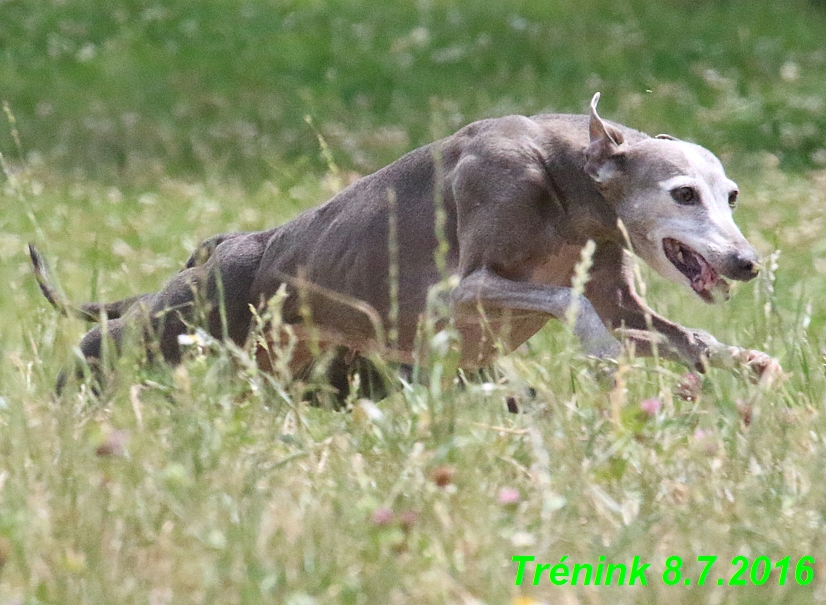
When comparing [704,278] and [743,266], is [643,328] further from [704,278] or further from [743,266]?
[743,266]

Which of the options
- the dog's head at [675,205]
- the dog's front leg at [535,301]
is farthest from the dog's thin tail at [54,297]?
the dog's head at [675,205]

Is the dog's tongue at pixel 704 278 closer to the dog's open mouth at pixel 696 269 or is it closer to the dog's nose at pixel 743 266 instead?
the dog's open mouth at pixel 696 269

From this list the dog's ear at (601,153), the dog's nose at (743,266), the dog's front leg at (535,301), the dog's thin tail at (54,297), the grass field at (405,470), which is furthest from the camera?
the dog's thin tail at (54,297)

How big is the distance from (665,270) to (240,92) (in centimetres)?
850

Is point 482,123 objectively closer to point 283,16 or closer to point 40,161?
point 40,161

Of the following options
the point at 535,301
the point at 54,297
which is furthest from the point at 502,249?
the point at 54,297

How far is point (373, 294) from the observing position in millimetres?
4598

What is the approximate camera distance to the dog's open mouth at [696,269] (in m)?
3.88

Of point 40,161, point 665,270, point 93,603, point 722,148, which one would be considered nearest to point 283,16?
point 40,161

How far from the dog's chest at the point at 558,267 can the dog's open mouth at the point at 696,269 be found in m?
0.36

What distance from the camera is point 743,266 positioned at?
3.72 m

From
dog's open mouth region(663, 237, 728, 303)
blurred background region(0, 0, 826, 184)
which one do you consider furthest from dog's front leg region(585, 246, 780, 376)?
blurred background region(0, 0, 826, 184)

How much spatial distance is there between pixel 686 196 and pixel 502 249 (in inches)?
21.6

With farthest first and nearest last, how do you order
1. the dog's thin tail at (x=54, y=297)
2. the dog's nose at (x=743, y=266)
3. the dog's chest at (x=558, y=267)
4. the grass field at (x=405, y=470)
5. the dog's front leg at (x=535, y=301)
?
the dog's thin tail at (x=54, y=297), the dog's chest at (x=558, y=267), the dog's front leg at (x=535, y=301), the dog's nose at (x=743, y=266), the grass field at (x=405, y=470)
